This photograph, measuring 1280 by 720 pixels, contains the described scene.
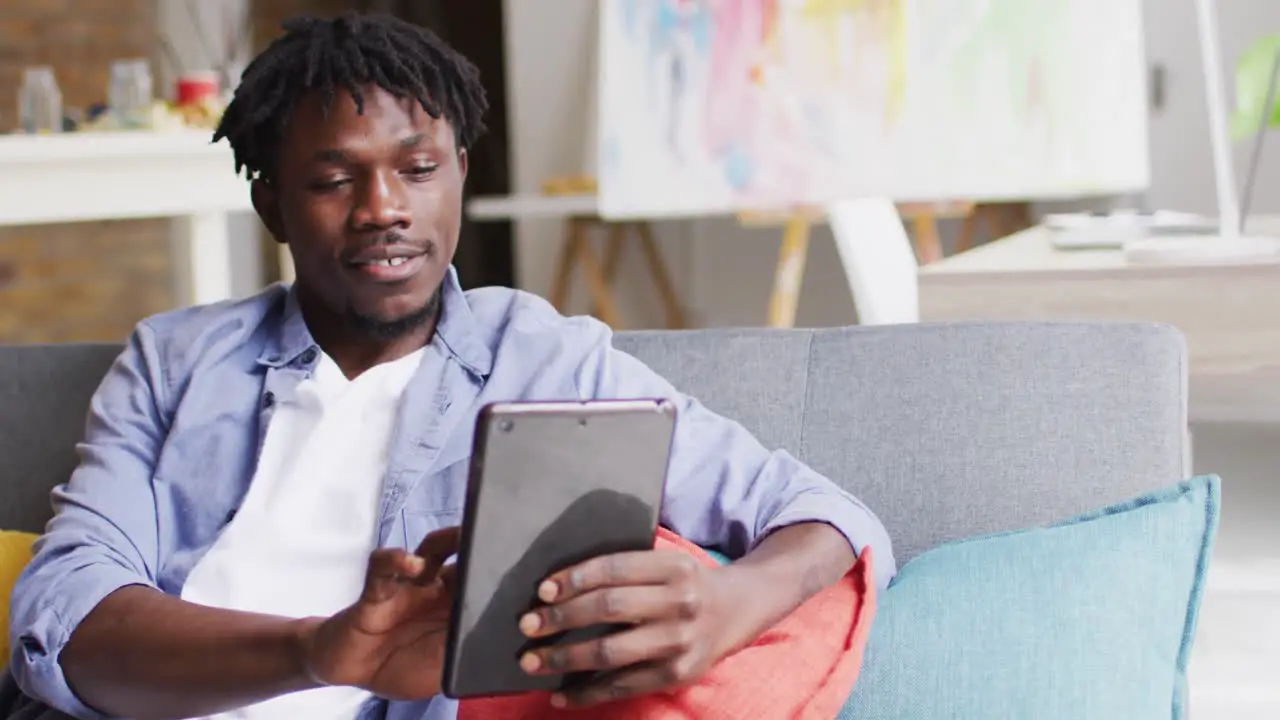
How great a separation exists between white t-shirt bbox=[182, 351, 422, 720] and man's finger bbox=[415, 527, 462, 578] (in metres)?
0.31

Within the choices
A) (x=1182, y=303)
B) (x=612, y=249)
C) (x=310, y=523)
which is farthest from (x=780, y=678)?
(x=612, y=249)

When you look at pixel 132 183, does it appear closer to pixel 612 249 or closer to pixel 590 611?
pixel 612 249

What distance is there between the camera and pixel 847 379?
56.9 inches

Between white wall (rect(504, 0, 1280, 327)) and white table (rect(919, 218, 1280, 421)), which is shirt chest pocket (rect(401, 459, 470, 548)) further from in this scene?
white wall (rect(504, 0, 1280, 327))

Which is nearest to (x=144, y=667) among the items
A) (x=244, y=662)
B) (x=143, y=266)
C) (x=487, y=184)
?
(x=244, y=662)

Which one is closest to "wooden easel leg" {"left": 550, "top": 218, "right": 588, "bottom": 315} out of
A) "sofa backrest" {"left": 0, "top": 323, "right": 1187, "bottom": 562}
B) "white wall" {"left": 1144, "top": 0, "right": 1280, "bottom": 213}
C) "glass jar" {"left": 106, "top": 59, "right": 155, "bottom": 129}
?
"white wall" {"left": 1144, "top": 0, "right": 1280, "bottom": 213}

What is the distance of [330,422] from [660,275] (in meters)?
4.23

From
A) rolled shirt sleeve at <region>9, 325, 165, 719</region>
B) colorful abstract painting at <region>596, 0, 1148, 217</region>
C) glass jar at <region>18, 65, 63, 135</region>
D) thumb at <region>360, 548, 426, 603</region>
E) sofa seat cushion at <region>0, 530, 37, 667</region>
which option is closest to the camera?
thumb at <region>360, 548, 426, 603</region>

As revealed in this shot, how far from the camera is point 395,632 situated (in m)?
0.96

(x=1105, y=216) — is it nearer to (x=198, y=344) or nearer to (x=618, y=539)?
(x=198, y=344)

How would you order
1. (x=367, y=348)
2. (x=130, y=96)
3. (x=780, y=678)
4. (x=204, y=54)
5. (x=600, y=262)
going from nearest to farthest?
(x=780, y=678)
(x=367, y=348)
(x=130, y=96)
(x=600, y=262)
(x=204, y=54)

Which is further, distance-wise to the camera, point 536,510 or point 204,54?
point 204,54

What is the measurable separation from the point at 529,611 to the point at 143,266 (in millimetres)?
5123

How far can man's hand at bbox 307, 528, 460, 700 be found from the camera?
3.06 feet
